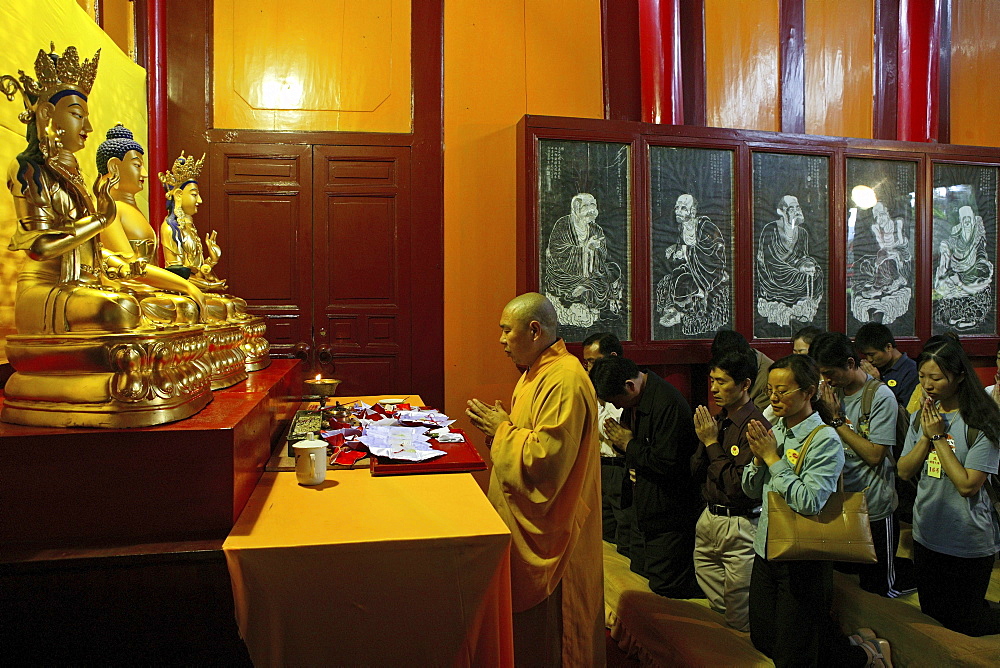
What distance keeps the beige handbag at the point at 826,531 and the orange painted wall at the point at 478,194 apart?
8.35ft

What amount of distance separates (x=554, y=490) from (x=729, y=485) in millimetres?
1070

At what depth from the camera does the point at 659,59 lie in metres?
5.16

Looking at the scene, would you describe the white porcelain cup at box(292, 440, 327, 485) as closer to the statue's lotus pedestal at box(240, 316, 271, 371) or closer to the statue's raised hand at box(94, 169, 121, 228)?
the statue's raised hand at box(94, 169, 121, 228)

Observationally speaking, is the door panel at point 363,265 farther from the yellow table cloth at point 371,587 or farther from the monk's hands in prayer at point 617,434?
the yellow table cloth at point 371,587

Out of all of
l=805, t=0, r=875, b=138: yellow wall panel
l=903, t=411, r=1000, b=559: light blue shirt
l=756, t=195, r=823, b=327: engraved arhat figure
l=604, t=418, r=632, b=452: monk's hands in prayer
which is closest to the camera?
l=903, t=411, r=1000, b=559: light blue shirt

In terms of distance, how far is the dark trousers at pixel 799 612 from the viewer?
2695 millimetres

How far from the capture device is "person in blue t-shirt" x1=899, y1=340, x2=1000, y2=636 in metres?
2.99

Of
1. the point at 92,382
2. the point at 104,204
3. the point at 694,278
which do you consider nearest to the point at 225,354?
the point at 104,204

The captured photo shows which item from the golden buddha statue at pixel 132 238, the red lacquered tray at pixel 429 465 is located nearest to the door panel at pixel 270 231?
the golden buddha statue at pixel 132 238

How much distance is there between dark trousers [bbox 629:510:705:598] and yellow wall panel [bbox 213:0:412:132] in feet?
10.5

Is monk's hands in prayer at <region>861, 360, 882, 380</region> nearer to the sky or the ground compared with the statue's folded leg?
nearer to the ground

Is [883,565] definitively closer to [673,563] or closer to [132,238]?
[673,563]

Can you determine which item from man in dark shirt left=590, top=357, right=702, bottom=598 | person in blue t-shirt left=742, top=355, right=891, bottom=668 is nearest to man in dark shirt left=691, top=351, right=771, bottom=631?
man in dark shirt left=590, top=357, right=702, bottom=598

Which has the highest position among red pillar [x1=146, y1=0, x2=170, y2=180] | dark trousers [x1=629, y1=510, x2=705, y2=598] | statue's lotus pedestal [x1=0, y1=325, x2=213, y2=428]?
red pillar [x1=146, y1=0, x2=170, y2=180]
